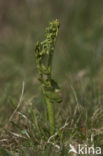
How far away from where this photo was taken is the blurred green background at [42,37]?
320 centimetres

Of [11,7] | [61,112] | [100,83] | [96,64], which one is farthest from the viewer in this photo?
[11,7]

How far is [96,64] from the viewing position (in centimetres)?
341

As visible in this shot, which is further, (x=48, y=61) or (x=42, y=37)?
(x=42, y=37)

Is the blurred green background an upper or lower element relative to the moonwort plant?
upper

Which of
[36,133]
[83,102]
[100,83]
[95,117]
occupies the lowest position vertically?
[36,133]

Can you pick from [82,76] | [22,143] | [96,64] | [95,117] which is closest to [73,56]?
[96,64]

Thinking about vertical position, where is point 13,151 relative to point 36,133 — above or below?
below

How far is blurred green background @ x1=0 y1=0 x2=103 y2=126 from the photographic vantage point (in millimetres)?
3201

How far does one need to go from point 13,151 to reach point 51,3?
3.53m

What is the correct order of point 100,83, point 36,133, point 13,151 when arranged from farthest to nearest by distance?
point 100,83, point 36,133, point 13,151

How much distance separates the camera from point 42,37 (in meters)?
3.90

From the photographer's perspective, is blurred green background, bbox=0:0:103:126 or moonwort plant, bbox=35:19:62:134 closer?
moonwort plant, bbox=35:19:62:134

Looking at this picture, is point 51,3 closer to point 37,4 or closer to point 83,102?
point 37,4

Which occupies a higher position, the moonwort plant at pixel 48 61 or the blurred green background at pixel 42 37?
the blurred green background at pixel 42 37
